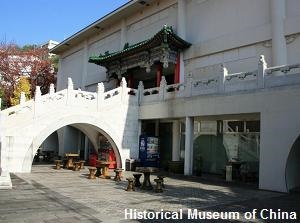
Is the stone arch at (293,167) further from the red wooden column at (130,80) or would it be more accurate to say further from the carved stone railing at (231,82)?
the red wooden column at (130,80)

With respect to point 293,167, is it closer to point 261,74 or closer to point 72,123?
point 261,74

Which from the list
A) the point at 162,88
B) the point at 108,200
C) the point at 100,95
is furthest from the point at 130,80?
the point at 108,200

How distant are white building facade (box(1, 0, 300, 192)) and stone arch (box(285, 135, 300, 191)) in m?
0.04

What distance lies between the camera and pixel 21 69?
3981 centimetres

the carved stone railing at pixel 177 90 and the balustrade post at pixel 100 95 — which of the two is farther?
the balustrade post at pixel 100 95

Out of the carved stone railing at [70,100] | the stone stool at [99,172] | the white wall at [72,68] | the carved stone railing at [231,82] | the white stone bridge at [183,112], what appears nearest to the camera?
the white stone bridge at [183,112]

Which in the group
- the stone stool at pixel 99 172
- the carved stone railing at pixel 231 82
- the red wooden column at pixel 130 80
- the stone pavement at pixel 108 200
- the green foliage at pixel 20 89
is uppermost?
the green foliage at pixel 20 89

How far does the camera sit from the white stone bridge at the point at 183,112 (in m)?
12.8

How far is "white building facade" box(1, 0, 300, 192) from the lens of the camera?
13.2m

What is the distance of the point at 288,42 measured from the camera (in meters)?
15.4

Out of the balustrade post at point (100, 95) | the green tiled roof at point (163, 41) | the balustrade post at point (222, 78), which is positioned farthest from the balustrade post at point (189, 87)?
the balustrade post at point (100, 95)

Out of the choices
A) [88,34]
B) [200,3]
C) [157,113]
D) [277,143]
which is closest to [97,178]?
[157,113]

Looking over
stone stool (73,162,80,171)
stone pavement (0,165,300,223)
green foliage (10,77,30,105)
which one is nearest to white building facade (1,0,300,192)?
stone pavement (0,165,300,223)

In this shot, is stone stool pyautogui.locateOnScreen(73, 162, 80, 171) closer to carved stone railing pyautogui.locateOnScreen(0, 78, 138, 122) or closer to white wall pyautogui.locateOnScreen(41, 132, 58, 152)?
carved stone railing pyautogui.locateOnScreen(0, 78, 138, 122)
